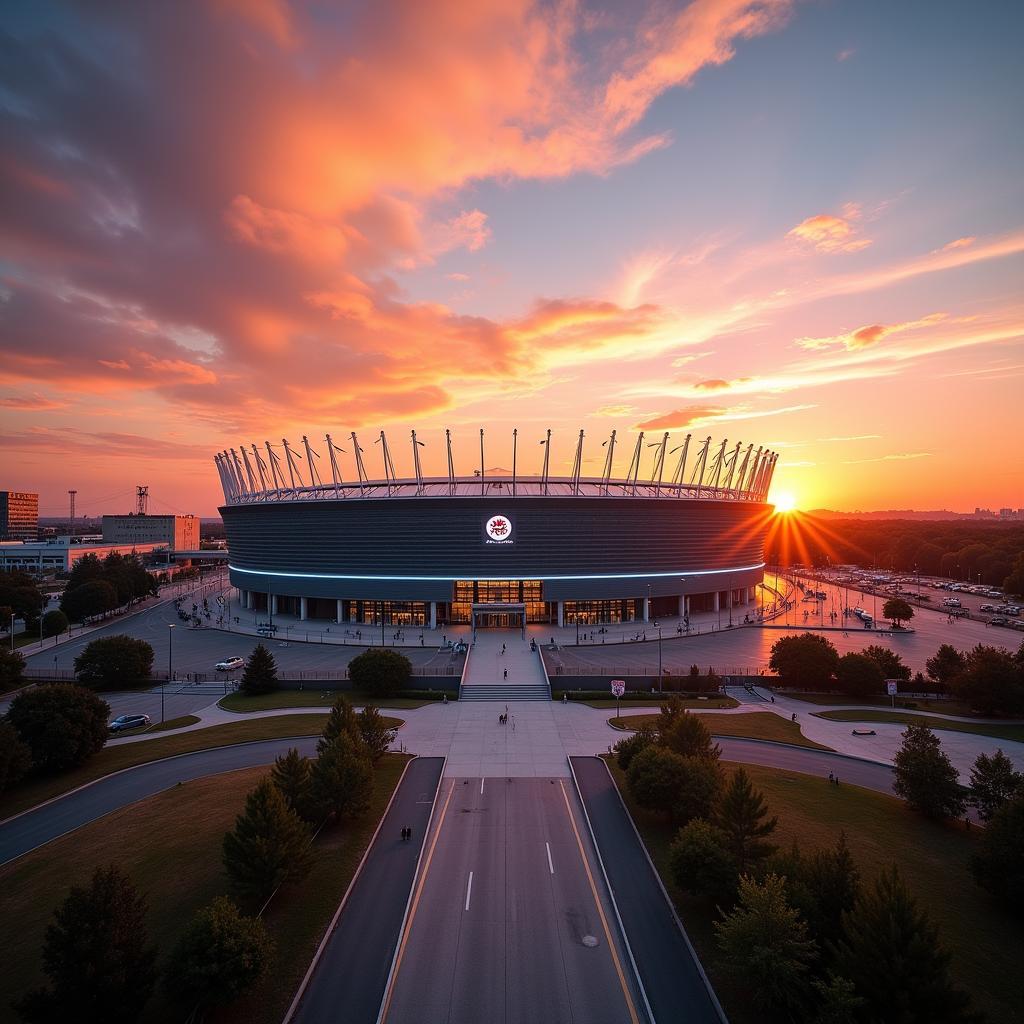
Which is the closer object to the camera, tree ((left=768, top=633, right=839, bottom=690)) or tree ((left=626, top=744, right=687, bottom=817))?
tree ((left=626, top=744, right=687, bottom=817))

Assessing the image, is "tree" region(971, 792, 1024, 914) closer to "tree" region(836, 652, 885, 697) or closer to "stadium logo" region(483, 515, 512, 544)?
"tree" region(836, 652, 885, 697)

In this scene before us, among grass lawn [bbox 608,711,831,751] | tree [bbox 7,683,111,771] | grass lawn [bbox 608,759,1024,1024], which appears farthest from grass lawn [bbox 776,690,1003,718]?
tree [bbox 7,683,111,771]

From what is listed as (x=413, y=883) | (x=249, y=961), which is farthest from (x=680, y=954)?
(x=249, y=961)

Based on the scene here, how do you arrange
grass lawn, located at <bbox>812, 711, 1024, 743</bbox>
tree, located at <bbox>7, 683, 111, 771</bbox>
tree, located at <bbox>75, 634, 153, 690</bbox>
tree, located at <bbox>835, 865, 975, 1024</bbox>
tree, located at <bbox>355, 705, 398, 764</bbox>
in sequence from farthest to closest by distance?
1. tree, located at <bbox>75, 634, 153, 690</bbox>
2. grass lawn, located at <bbox>812, 711, 1024, 743</bbox>
3. tree, located at <bbox>7, 683, 111, 771</bbox>
4. tree, located at <bbox>355, 705, 398, 764</bbox>
5. tree, located at <bbox>835, 865, 975, 1024</bbox>

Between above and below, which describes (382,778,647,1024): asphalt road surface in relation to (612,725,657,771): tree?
below

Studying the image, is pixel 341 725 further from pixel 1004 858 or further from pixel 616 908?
pixel 1004 858

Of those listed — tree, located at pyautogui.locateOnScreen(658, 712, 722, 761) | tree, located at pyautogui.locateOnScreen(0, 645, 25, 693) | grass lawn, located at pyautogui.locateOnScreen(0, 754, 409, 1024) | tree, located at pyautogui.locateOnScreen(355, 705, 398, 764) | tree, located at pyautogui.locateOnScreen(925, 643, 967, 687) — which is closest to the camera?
grass lawn, located at pyautogui.locateOnScreen(0, 754, 409, 1024)

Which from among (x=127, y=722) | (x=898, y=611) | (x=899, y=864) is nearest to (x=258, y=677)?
(x=127, y=722)
